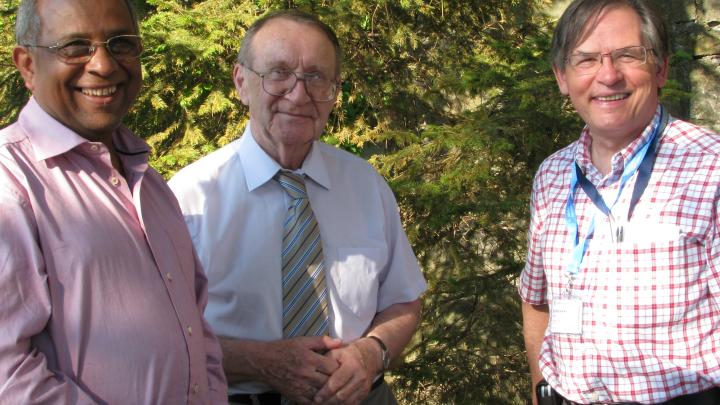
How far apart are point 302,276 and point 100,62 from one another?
44.0 inches

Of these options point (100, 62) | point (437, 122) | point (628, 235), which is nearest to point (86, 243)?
point (100, 62)

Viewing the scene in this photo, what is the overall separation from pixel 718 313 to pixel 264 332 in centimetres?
150

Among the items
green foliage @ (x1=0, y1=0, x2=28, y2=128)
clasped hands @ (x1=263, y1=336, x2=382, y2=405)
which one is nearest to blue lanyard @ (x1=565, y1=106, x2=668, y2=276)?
clasped hands @ (x1=263, y1=336, x2=382, y2=405)

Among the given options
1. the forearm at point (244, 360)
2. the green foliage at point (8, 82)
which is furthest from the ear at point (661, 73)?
the green foliage at point (8, 82)

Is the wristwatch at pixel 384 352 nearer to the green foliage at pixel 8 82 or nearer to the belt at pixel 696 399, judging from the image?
the belt at pixel 696 399

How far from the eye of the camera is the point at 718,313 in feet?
7.03

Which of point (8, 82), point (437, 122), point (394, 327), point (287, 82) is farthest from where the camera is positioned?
point (437, 122)

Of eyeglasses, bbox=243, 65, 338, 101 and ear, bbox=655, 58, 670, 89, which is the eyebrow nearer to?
eyeglasses, bbox=243, 65, 338, 101

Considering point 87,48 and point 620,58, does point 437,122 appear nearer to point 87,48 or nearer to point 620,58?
point 620,58

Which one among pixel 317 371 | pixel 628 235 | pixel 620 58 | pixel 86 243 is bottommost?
pixel 317 371

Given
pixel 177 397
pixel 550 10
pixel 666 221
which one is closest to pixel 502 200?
pixel 666 221

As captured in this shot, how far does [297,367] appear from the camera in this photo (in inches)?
95.5

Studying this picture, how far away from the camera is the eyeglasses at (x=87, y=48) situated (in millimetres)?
1734

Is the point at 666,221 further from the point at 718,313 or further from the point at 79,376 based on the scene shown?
the point at 79,376
